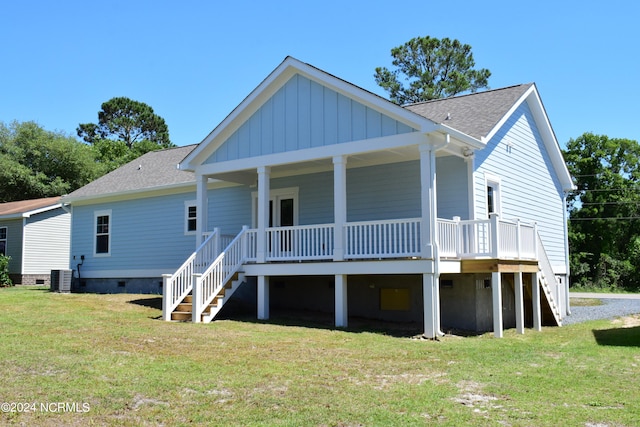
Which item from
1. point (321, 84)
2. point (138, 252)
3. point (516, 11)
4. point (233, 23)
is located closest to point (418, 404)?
point (321, 84)

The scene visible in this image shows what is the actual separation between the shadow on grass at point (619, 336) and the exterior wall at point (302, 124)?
227 inches

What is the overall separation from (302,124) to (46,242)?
19314 mm

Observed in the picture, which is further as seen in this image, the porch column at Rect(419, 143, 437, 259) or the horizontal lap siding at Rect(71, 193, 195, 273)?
the horizontal lap siding at Rect(71, 193, 195, 273)

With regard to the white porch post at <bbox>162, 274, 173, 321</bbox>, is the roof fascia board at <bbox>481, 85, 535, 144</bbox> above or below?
above

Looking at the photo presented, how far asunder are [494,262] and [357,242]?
308cm

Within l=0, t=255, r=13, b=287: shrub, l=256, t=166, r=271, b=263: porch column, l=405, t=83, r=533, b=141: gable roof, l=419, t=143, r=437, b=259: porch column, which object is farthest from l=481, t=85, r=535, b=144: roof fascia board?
l=0, t=255, r=13, b=287: shrub

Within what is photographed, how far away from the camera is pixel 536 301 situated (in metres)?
15.0

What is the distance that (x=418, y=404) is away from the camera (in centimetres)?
659

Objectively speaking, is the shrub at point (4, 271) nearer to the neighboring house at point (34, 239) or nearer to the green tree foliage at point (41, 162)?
the neighboring house at point (34, 239)

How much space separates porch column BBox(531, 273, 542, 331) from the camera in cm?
1485

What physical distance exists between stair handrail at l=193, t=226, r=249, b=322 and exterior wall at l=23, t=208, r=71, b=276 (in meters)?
17.0

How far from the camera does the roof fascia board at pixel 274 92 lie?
13.0 m

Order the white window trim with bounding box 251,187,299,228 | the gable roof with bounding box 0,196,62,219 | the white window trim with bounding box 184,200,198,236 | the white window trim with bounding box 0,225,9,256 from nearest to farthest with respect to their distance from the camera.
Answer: the white window trim with bounding box 251,187,299,228, the white window trim with bounding box 184,200,198,236, the gable roof with bounding box 0,196,62,219, the white window trim with bounding box 0,225,9,256

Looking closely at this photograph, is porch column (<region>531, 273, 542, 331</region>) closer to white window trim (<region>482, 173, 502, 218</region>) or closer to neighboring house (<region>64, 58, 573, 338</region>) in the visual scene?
neighboring house (<region>64, 58, 573, 338</region>)
